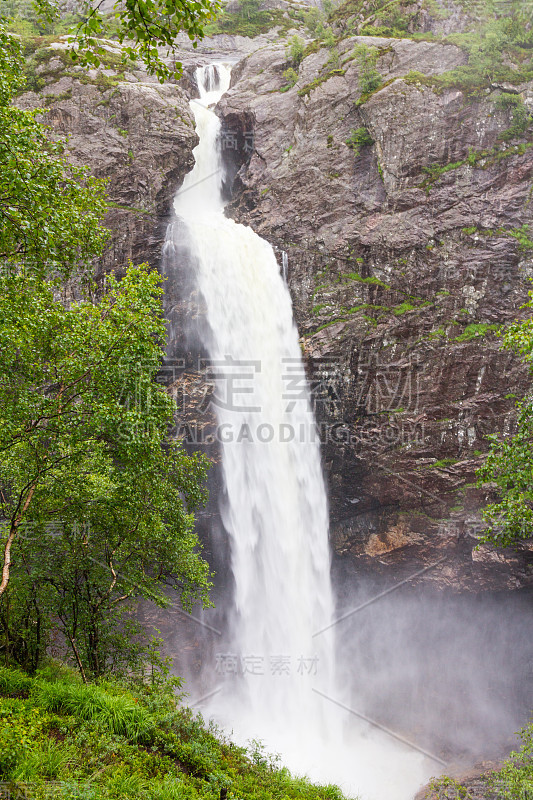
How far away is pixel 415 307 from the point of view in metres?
21.7

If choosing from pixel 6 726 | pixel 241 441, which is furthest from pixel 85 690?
pixel 241 441

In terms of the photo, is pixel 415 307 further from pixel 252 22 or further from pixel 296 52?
pixel 252 22

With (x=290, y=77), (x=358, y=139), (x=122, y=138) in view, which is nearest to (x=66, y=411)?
(x=122, y=138)

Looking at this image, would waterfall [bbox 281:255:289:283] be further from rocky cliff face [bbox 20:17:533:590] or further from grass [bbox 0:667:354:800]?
grass [bbox 0:667:354:800]

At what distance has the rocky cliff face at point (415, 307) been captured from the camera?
20.9 meters

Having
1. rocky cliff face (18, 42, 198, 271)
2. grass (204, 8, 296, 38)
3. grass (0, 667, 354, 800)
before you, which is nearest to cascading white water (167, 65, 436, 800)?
rocky cliff face (18, 42, 198, 271)

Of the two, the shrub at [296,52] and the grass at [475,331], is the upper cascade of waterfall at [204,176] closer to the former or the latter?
the shrub at [296,52]

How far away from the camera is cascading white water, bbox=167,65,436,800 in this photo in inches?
760

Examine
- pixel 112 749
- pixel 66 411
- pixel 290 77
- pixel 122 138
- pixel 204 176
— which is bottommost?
pixel 112 749

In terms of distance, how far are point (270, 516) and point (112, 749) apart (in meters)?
14.6

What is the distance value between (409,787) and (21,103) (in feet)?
109

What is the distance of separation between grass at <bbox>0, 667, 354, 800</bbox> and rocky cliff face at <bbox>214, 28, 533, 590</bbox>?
14.3m

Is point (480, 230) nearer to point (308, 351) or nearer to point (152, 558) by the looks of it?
point (308, 351)

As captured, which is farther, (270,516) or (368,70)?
(368,70)
